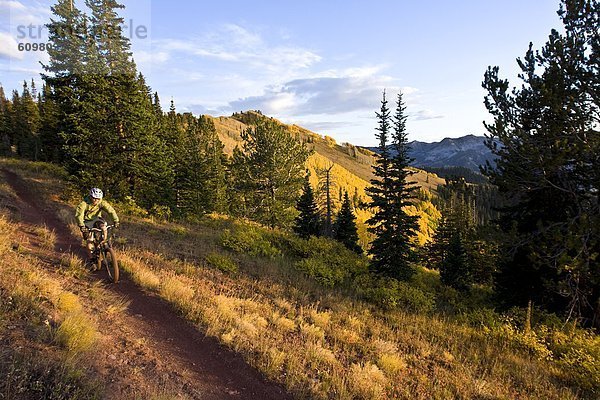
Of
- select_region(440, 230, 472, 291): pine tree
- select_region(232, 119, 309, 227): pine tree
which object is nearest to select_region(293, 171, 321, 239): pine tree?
select_region(232, 119, 309, 227): pine tree

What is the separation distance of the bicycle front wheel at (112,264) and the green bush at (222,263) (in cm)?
410

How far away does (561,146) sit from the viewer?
31.0ft

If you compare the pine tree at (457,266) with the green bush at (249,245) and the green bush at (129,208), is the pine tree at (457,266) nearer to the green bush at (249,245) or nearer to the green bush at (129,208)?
the green bush at (249,245)

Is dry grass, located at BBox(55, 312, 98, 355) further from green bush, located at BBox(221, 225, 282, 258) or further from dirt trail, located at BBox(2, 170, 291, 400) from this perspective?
green bush, located at BBox(221, 225, 282, 258)

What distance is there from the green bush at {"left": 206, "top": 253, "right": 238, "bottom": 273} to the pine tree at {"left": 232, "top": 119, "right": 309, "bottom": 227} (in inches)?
630

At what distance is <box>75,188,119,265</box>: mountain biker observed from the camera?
27.8 ft

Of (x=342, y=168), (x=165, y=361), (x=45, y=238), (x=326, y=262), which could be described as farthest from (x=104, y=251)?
(x=342, y=168)

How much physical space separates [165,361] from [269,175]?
78.3 ft

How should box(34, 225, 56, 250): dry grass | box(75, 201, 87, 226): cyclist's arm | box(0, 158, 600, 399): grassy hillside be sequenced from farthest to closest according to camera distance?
box(34, 225, 56, 250): dry grass → box(75, 201, 87, 226): cyclist's arm → box(0, 158, 600, 399): grassy hillside

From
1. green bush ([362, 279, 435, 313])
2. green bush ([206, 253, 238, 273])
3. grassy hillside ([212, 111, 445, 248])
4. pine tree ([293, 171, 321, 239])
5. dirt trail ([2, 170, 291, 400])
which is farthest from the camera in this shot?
grassy hillside ([212, 111, 445, 248])

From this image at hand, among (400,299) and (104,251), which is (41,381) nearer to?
(104,251)

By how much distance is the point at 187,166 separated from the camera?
30906mm

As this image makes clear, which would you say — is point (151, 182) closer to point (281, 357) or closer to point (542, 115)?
point (281, 357)

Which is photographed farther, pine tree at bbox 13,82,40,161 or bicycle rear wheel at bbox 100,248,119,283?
pine tree at bbox 13,82,40,161
